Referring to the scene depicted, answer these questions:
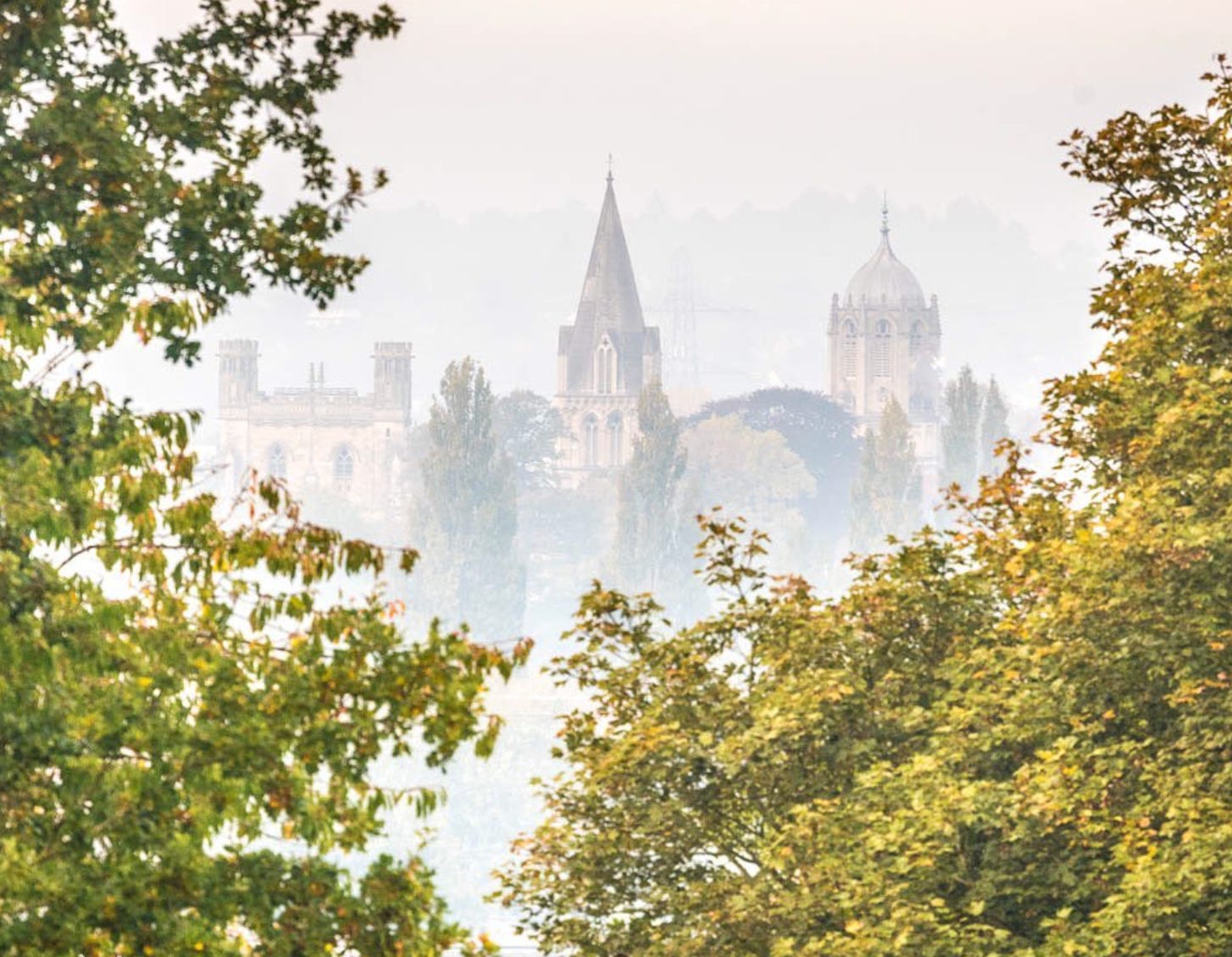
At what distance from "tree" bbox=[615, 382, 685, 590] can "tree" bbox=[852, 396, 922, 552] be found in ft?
41.6

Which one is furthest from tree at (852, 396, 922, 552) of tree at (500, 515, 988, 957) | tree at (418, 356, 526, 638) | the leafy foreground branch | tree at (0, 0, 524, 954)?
tree at (0, 0, 524, 954)

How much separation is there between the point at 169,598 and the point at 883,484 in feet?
515

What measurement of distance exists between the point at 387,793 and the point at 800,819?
6.38m

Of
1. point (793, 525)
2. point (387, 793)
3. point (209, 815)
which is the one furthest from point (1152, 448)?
point (793, 525)

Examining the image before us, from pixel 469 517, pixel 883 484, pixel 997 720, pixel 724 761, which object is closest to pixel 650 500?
pixel 469 517

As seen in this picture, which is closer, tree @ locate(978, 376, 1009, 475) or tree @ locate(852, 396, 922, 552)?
tree @ locate(852, 396, 922, 552)

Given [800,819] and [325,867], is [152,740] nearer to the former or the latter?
[325,867]

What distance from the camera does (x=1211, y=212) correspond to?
60.7 ft

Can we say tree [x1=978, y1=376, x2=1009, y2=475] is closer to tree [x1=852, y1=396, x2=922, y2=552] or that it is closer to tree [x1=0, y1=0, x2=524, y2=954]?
tree [x1=852, y1=396, x2=922, y2=552]

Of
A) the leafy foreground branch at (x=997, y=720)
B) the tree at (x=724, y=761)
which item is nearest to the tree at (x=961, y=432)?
the leafy foreground branch at (x=997, y=720)

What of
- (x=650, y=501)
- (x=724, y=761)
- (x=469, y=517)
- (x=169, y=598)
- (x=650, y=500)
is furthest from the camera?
(x=650, y=501)

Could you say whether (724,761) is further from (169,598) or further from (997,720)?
(169,598)

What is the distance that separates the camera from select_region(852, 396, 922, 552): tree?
16575 centimetres

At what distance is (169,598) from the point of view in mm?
11422
